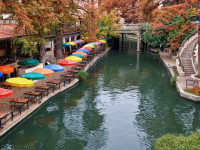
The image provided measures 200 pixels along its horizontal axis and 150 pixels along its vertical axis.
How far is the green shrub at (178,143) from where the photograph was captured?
46.6 feet

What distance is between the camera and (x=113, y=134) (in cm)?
1723

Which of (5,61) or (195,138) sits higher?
(5,61)

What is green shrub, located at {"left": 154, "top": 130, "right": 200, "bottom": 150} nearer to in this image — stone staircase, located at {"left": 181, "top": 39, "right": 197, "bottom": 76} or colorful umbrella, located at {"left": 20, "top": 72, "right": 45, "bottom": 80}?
colorful umbrella, located at {"left": 20, "top": 72, "right": 45, "bottom": 80}

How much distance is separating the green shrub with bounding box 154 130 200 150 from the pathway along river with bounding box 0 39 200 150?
97 cm

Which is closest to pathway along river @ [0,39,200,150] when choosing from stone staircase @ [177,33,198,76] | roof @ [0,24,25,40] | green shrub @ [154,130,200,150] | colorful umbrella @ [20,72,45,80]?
green shrub @ [154,130,200,150]

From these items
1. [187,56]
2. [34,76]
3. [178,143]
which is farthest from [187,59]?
[178,143]

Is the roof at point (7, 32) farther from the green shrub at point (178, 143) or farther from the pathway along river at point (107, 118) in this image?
the green shrub at point (178, 143)

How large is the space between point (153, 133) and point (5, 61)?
17627mm

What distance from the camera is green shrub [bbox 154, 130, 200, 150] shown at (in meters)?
14.2

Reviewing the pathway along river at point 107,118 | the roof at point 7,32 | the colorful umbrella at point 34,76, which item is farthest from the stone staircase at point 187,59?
the roof at point 7,32

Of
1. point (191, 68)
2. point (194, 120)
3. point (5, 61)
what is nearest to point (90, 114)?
point (194, 120)

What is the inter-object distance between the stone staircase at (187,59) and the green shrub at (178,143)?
17.6 metres

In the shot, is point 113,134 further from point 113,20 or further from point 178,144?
point 113,20

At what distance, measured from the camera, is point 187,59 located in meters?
34.9
